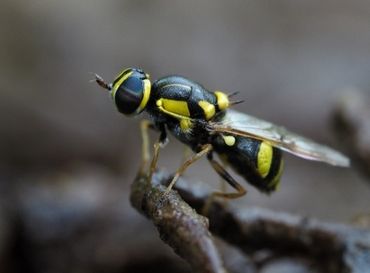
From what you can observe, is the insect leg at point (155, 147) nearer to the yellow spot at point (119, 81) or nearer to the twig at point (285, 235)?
the twig at point (285, 235)

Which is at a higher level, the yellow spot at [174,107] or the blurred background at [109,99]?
the yellow spot at [174,107]

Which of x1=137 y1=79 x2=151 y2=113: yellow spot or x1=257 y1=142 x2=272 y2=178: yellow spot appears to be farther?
x1=257 y1=142 x2=272 y2=178: yellow spot

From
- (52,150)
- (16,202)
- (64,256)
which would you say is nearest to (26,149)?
(52,150)

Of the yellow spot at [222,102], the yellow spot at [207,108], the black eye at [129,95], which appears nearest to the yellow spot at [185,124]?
the yellow spot at [207,108]

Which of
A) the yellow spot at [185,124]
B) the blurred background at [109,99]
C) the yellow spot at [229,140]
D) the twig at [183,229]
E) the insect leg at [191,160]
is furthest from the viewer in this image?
the blurred background at [109,99]

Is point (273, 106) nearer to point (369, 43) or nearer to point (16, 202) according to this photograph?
point (369, 43)

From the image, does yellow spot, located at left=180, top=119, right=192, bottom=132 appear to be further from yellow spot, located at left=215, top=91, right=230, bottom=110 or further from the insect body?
yellow spot, located at left=215, top=91, right=230, bottom=110

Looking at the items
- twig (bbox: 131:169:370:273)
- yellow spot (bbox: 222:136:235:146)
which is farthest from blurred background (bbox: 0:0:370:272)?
yellow spot (bbox: 222:136:235:146)
